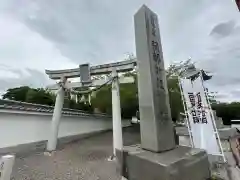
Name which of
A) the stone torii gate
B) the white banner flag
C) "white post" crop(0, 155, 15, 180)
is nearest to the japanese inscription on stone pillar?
"white post" crop(0, 155, 15, 180)

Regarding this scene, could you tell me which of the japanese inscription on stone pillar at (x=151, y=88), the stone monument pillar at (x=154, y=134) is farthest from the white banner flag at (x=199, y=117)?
the japanese inscription on stone pillar at (x=151, y=88)

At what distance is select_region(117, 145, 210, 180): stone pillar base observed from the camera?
7.64 feet

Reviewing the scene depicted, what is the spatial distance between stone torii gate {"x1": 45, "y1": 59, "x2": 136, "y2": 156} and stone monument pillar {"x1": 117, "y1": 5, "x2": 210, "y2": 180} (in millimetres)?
3790

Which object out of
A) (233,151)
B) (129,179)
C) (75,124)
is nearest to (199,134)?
(233,151)

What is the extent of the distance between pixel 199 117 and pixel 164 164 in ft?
10.7

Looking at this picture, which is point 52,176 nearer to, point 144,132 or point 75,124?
A: point 144,132

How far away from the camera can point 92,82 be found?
26.0 feet

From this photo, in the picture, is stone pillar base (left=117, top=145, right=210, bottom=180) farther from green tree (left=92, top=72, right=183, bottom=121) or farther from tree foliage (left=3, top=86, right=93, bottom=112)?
green tree (left=92, top=72, right=183, bottom=121)

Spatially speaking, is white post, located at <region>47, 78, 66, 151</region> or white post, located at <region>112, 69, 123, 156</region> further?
white post, located at <region>47, 78, 66, 151</region>

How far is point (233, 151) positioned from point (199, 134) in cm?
94

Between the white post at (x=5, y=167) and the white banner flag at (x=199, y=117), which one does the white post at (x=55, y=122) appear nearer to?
the white banner flag at (x=199, y=117)

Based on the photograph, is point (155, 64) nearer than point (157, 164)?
No

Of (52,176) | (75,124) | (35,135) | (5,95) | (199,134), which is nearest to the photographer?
(52,176)

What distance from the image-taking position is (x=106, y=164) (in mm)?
5992
